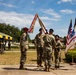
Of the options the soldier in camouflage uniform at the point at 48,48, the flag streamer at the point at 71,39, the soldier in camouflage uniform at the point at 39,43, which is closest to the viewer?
the soldier in camouflage uniform at the point at 48,48

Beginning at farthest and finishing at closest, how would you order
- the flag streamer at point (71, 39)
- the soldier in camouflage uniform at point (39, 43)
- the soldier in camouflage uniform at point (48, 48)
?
the flag streamer at point (71, 39) < the soldier in camouflage uniform at point (39, 43) < the soldier in camouflage uniform at point (48, 48)

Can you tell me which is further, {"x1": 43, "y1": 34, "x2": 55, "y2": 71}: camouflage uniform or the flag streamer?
the flag streamer

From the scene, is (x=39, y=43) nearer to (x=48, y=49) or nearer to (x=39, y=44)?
(x=39, y=44)

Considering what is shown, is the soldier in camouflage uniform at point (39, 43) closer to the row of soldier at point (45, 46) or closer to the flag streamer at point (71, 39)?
the row of soldier at point (45, 46)

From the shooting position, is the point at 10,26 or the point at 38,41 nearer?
the point at 38,41

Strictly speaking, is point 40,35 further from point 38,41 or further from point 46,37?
point 46,37

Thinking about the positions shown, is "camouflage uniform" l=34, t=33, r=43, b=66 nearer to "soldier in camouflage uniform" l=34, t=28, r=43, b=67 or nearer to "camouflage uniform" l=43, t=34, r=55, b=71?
"soldier in camouflage uniform" l=34, t=28, r=43, b=67

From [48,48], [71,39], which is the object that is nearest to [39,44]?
[48,48]

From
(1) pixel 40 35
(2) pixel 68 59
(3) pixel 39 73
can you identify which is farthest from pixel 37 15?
(2) pixel 68 59

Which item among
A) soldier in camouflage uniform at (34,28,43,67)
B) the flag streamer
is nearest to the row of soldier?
soldier in camouflage uniform at (34,28,43,67)

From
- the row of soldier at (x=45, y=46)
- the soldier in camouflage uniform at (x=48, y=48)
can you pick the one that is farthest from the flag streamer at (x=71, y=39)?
the soldier in camouflage uniform at (x=48, y=48)

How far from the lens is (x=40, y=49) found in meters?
13.1

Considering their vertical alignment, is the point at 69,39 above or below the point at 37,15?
below

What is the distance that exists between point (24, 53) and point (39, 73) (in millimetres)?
1683
